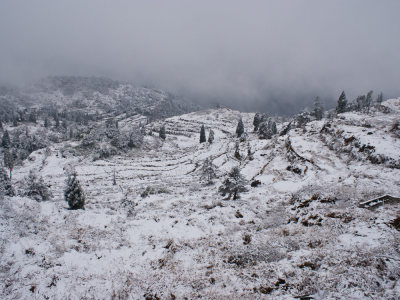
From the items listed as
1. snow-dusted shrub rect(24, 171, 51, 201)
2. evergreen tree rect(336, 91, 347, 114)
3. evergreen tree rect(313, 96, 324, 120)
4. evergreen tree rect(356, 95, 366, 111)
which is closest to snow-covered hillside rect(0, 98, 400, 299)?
snow-dusted shrub rect(24, 171, 51, 201)

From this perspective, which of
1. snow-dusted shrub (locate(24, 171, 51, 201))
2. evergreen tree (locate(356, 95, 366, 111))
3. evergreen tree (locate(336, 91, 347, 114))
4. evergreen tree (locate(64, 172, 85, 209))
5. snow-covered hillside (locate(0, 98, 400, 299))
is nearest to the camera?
snow-covered hillside (locate(0, 98, 400, 299))

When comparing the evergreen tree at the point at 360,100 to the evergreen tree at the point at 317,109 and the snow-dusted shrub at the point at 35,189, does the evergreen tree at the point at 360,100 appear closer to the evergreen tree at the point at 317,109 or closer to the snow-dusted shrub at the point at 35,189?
the evergreen tree at the point at 317,109

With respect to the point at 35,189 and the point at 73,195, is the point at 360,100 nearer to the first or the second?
the point at 73,195

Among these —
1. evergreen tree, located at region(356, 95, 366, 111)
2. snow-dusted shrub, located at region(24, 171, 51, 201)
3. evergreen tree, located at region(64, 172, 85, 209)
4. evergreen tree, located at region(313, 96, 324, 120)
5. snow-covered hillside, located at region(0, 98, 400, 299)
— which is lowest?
snow-dusted shrub, located at region(24, 171, 51, 201)

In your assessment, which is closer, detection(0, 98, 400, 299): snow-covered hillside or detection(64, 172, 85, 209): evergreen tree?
detection(0, 98, 400, 299): snow-covered hillside

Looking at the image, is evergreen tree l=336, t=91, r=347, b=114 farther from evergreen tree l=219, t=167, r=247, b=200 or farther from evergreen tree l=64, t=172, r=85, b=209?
evergreen tree l=64, t=172, r=85, b=209

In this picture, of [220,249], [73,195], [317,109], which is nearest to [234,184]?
[220,249]

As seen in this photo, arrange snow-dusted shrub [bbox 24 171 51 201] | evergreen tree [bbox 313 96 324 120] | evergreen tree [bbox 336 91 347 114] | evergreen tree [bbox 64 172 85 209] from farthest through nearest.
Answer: evergreen tree [bbox 313 96 324 120] → evergreen tree [bbox 336 91 347 114] → snow-dusted shrub [bbox 24 171 51 201] → evergreen tree [bbox 64 172 85 209]

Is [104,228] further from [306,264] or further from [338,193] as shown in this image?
[338,193]

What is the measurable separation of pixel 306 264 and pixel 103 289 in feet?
40.0

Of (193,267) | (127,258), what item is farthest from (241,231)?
(127,258)

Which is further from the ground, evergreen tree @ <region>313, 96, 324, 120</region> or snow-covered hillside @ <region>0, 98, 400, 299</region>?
evergreen tree @ <region>313, 96, 324, 120</region>

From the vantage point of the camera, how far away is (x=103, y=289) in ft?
38.2

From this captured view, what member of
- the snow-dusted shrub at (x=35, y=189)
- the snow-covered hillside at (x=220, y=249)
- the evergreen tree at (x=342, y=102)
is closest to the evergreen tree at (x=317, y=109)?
the evergreen tree at (x=342, y=102)
